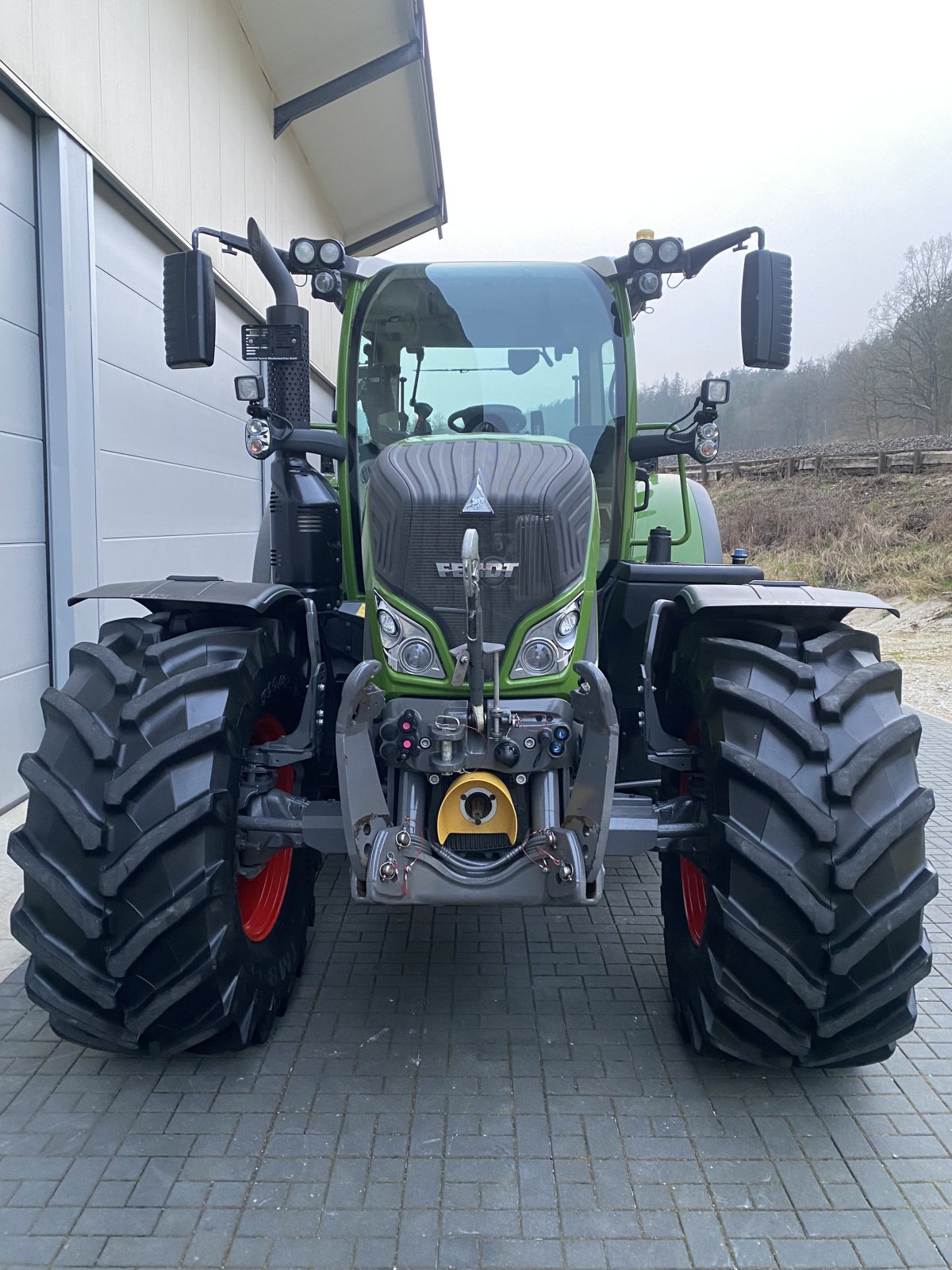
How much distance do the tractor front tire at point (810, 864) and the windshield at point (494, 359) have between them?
1295mm

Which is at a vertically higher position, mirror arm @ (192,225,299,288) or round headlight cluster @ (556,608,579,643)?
mirror arm @ (192,225,299,288)

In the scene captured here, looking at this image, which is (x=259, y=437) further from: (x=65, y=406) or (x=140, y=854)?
(x=65, y=406)

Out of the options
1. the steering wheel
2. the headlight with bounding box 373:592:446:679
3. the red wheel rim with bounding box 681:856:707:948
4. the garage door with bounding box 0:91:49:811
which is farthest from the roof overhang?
the red wheel rim with bounding box 681:856:707:948

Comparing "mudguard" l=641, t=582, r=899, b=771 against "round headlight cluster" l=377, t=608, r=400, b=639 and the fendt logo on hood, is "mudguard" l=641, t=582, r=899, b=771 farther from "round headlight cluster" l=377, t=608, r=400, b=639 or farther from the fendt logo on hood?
"round headlight cluster" l=377, t=608, r=400, b=639

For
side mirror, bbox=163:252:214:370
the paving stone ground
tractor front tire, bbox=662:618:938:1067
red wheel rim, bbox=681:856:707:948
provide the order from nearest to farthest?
the paving stone ground < tractor front tire, bbox=662:618:938:1067 < red wheel rim, bbox=681:856:707:948 < side mirror, bbox=163:252:214:370

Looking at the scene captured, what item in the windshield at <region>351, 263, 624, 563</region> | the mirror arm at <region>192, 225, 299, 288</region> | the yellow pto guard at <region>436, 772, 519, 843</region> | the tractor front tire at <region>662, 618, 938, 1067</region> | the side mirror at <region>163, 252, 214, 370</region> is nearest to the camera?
the tractor front tire at <region>662, 618, 938, 1067</region>

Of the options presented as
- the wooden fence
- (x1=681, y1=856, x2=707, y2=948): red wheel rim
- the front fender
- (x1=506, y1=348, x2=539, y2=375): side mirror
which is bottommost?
(x1=681, y1=856, x2=707, y2=948): red wheel rim

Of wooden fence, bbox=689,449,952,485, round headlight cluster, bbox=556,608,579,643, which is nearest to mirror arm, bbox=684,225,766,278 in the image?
round headlight cluster, bbox=556,608,579,643

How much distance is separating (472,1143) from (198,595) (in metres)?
1.61

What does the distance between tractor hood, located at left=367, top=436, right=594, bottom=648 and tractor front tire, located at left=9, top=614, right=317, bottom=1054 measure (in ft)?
1.85

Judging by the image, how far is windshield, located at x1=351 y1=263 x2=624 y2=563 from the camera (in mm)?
3699

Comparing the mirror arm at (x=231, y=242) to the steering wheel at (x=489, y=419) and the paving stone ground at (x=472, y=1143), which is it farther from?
the paving stone ground at (x=472, y=1143)

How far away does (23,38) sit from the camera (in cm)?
476

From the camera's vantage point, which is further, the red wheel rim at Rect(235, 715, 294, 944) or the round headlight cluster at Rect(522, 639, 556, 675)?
the red wheel rim at Rect(235, 715, 294, 944)
